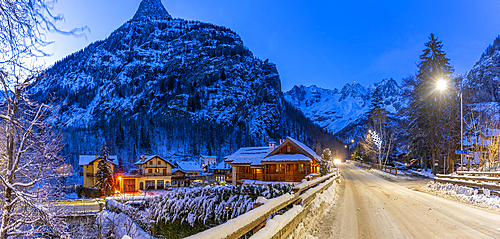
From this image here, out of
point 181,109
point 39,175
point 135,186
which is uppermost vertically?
point 181,109

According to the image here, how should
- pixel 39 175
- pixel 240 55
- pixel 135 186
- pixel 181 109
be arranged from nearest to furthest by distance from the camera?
pixel 39 175 < pixel 135 186 < pixel 181 109 < pixel 240 55

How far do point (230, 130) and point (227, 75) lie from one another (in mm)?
44229

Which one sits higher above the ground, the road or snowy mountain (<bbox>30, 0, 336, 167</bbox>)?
snowy mountain (<bbox>30, 0, 336, 167</bbox>)

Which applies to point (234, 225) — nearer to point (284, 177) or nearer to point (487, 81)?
point (284, 177)

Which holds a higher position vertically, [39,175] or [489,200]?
[39,175]

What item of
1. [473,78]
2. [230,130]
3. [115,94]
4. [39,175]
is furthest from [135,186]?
[473,78]

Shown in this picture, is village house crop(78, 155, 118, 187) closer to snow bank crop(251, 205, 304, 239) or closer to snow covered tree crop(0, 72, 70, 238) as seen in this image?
snow covered tree crop(0, 72, 70, 238)

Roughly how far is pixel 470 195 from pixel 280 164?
21990mm

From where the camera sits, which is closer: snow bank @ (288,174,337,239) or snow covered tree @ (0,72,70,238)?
snow bank @ (288,174,337,239)

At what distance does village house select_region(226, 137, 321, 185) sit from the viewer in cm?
3203

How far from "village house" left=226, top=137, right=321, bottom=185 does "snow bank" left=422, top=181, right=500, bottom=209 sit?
53.6 feet

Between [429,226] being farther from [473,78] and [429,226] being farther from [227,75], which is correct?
[473,78]

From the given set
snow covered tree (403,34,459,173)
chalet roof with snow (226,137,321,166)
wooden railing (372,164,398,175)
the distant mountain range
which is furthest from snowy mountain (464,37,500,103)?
chalet roof with snow (226,137,321,166)

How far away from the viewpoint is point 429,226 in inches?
282
